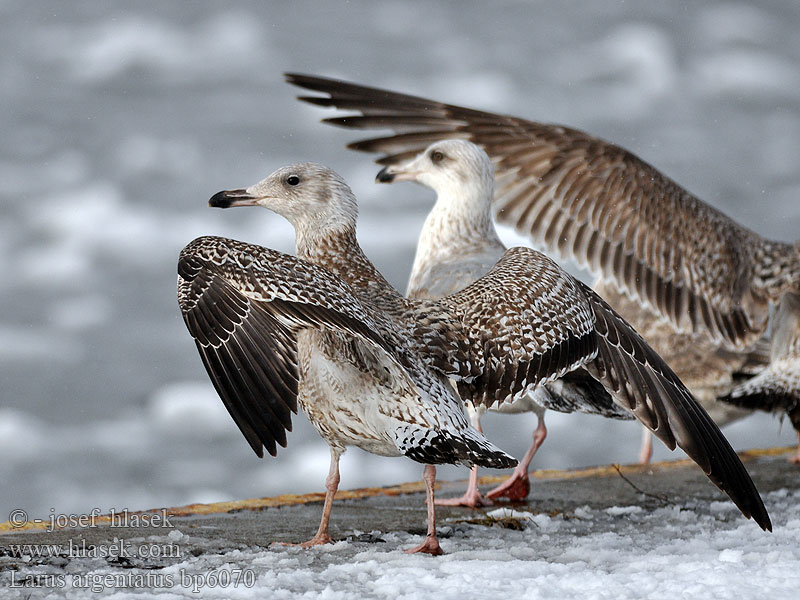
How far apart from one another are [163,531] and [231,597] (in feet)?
3.21

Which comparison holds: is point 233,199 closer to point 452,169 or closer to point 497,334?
point 497,334

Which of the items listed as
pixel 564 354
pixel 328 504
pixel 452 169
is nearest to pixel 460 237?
pixel 452 169

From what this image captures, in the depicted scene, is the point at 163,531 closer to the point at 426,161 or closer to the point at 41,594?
the point at 41,594

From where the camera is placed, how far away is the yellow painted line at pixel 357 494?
151 inches

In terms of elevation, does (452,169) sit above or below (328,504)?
above

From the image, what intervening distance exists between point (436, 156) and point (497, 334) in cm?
199

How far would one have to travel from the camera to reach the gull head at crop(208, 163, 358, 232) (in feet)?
12.9

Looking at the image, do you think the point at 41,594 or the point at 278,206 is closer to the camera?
the point at 41,594

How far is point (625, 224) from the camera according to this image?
5996 millimetres

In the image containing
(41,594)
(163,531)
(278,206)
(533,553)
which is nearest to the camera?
(41,594)

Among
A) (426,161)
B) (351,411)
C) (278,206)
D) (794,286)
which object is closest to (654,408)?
(351,411)

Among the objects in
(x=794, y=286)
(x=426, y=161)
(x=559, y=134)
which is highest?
(x=559, y=134)

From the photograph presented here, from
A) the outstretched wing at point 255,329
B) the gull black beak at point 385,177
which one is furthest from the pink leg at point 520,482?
the outstretched wing at point 255,329

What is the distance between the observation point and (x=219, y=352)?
312 cm
